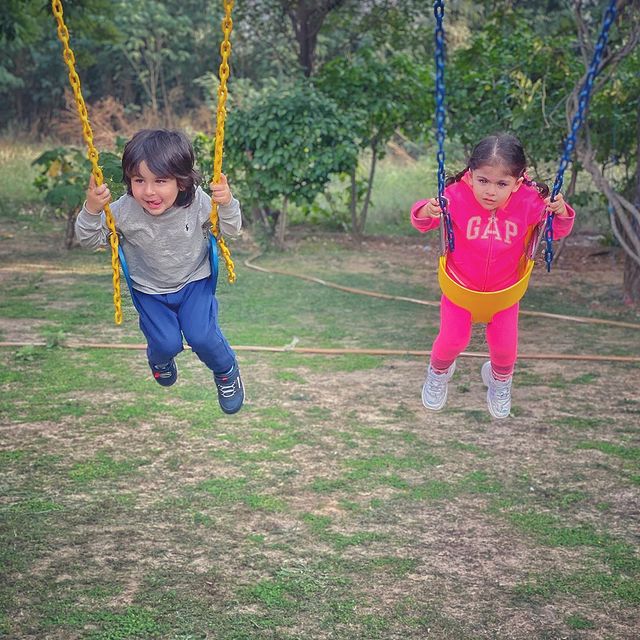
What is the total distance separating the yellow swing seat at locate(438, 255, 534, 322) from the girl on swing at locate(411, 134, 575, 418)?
0.10 ft

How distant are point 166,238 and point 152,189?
0.79 feet

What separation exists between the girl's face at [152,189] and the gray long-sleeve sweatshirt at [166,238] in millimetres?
106

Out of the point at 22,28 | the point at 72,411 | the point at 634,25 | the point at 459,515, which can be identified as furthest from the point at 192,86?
the point at 459,515

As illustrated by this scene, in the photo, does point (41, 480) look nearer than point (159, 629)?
No

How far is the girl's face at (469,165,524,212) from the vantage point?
332cm

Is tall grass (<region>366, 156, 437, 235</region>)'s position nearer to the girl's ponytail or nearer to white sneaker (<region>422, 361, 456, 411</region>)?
white sneaker (<region>422, 361, 456, 411</region>)

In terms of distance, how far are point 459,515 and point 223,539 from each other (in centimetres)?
103

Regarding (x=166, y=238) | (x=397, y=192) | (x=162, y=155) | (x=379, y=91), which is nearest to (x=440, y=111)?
(x=162, y=155)

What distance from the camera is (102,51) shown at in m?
20.7

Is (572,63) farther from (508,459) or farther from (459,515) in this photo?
(459,515)

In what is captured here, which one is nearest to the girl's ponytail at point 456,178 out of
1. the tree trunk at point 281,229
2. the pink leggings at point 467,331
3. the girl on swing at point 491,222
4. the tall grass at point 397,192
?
the girl on swing at point 491,222

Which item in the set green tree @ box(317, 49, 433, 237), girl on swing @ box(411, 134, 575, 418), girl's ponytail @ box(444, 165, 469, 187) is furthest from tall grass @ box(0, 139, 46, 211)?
girl on swing @ box(411, 134, 575, 418)

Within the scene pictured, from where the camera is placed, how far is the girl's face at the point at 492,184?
332cm

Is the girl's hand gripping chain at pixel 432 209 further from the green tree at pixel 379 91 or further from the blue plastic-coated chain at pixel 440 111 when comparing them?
the green tree at pixel 379 91
